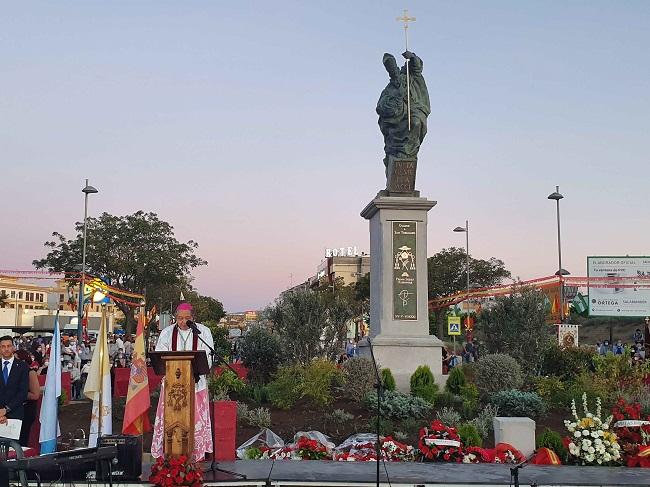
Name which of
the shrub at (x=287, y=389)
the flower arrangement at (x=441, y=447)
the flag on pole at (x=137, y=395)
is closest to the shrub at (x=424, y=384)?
the shrub at (x=287, y=389)

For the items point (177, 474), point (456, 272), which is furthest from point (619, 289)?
point (177, 474)

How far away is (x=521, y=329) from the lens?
19438mm

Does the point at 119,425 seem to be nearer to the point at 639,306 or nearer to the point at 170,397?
the point at 170,397

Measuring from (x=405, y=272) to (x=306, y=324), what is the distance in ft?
10.3

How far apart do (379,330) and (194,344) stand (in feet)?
28.6

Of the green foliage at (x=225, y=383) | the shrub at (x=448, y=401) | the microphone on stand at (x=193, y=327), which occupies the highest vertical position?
the microphone on stand at (x=193, y=327)

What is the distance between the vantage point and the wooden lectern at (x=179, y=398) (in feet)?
28.9

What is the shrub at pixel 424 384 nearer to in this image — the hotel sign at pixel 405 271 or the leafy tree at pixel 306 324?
the hotel sign at pixel 405 271

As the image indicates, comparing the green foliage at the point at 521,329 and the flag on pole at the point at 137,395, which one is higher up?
the green foliage at the point at 521,329

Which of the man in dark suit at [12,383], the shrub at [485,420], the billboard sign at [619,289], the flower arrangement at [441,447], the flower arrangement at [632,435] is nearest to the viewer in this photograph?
the man in dark suit at [12,383]

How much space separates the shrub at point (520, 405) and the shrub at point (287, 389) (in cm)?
425

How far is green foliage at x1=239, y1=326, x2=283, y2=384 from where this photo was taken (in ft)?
64.6

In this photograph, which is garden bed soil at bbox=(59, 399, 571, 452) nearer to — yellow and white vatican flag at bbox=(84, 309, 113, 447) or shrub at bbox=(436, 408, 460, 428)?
shrub at bbox=(436, 408, 460, 428)

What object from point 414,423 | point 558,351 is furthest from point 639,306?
point 414,423
